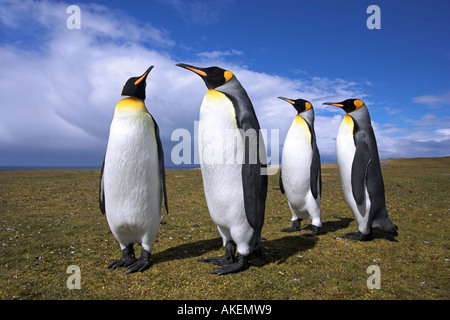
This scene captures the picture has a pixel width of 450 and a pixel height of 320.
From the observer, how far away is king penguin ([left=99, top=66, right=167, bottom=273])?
344cm

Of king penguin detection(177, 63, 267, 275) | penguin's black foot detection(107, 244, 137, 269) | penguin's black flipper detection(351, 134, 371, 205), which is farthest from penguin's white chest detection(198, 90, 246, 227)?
penguin's black flipper detection(351, 134, 371, 205)

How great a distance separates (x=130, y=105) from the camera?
3494mm

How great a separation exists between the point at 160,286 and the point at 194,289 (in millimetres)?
405

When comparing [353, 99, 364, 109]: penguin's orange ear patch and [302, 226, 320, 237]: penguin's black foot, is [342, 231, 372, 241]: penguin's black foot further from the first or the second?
[353, 99, 364, 109]: penguin's orange ear patch

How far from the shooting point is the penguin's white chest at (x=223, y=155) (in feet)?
10.7

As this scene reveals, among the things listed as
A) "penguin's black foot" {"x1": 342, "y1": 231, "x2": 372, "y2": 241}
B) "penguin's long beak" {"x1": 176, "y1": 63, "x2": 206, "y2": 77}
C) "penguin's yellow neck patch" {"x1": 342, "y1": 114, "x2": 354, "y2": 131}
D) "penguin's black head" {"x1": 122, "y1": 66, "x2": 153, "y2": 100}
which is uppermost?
"penguin's long beak" {"x1": 176, "y1": 63, "x2": 206, "y2": 77}

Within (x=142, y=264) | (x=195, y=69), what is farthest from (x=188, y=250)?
(x=195, y=69)

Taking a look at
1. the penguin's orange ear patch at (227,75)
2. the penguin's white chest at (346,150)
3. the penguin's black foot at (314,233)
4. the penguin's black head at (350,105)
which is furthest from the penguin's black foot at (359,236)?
the penguin's orange ear patch at (227,75)

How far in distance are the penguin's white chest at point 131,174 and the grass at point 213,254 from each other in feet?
2.21

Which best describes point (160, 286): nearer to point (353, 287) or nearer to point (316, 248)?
point (353, 287)

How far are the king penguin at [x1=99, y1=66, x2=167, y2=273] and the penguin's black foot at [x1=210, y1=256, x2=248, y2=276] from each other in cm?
100

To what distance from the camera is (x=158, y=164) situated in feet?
12.1

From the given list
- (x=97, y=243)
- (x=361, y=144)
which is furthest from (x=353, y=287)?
(x=97, y=243)

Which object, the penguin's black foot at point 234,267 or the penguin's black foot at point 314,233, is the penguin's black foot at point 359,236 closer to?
the penguin's black foot at point 314,233
